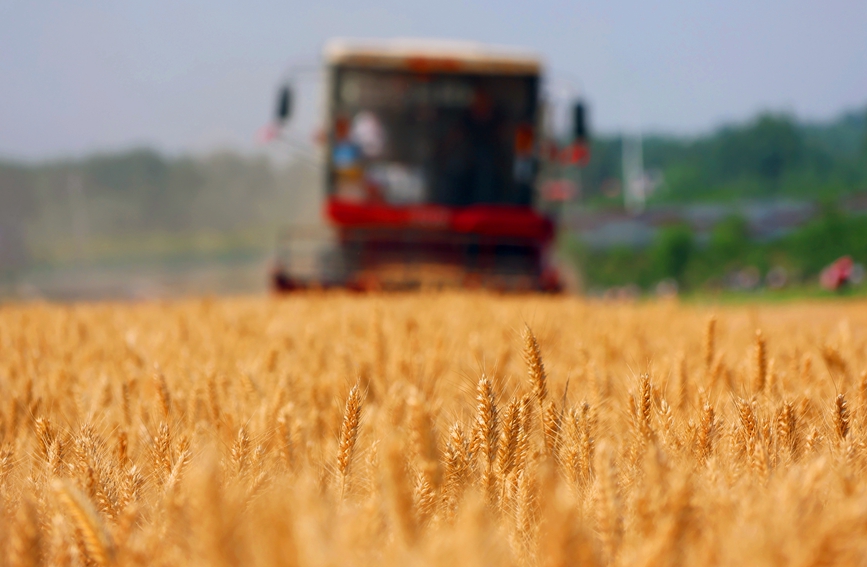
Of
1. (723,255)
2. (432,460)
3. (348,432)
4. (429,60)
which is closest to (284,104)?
(429,60)

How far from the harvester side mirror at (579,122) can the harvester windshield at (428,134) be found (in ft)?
1.96

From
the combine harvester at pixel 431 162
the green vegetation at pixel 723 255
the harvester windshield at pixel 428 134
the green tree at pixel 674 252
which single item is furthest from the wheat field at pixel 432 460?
the green tree at pixel 674 252

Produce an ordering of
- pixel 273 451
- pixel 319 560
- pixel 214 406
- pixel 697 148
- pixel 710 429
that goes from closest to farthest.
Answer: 1. pixel 319 560
2. pixel 710 429
3. pixel 273 451
4. pixel 214 406
5. pixel 697 148

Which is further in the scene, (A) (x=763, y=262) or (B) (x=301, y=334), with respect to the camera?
(A) (x=763, y=262)

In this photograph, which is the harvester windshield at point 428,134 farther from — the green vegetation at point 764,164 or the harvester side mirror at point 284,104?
the green vegetation at point 764,164

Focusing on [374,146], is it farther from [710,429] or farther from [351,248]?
[710,429]

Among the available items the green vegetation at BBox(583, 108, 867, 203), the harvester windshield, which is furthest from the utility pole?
the harvester windshield

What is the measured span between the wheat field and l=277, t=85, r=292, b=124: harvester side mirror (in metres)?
5.56

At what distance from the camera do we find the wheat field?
0.69 meters

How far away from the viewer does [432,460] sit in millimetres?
901

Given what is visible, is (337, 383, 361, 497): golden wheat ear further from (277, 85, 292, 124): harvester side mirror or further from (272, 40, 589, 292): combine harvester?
(277, 85, 292, 124): harvester side mirror

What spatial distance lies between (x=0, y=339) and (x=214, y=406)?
176cm

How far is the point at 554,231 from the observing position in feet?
28.1

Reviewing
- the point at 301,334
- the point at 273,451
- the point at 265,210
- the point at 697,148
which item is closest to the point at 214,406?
the point at 273,451
